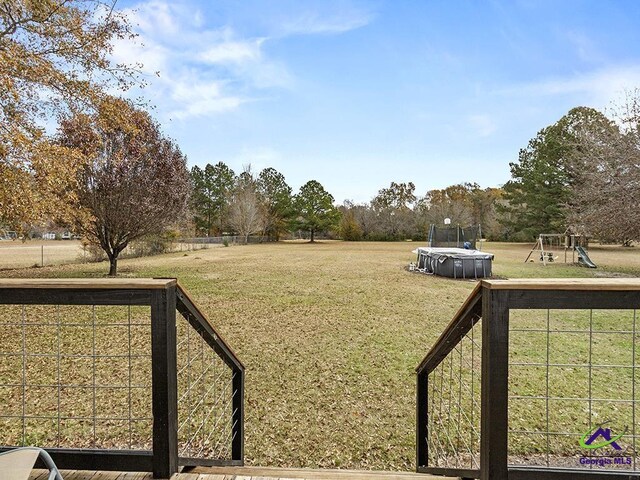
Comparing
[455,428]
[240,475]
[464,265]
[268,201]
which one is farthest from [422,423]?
[268,201]

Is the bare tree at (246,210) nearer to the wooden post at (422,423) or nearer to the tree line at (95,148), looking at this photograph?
the tree line at (95,148)

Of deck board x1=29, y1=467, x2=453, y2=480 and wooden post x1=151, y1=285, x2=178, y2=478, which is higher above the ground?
wooden post x1=151, y1=285, x2=178, y2=478

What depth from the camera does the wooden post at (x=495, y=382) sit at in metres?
1.35

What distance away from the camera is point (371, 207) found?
46.6 m

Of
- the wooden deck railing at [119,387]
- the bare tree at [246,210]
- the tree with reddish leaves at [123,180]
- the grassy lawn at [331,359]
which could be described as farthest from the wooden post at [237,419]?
the bare tree at [246,210]

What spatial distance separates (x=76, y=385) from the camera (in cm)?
326

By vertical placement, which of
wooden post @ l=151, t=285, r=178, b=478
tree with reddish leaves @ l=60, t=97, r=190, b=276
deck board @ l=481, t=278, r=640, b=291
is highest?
tree with reddish leaves @ l=60, t=97, r=190, b=276

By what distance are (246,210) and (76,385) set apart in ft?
105

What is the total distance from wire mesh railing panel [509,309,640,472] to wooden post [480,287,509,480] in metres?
0.08

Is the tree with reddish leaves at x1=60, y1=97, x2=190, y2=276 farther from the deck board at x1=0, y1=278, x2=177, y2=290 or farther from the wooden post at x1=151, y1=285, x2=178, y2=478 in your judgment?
the wooden post at x1=151, y1=285, x2=178, y2=478

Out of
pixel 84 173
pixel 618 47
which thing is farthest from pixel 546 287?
pixel 618 47

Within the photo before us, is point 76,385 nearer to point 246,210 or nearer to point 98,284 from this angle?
point 98,284

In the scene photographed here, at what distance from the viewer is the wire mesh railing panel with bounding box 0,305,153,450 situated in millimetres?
2035

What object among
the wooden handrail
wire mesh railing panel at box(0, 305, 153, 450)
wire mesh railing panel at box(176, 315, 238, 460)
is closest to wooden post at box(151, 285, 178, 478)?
wire mesh railing panel at box(0, 305, 153, 450)
